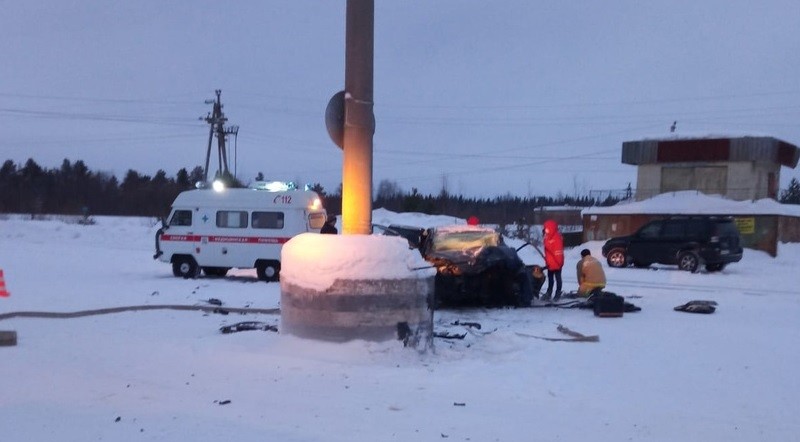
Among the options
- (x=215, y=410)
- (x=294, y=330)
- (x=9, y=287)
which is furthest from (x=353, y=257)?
(x=9, y=287)

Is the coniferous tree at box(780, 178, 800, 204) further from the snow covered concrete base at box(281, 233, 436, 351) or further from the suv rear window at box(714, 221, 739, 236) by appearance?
the snow covered concrete base at box(281, 233, 436, 351)

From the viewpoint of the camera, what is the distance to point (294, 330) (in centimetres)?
894

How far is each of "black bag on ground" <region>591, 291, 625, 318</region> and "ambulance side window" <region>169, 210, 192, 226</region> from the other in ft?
41.7

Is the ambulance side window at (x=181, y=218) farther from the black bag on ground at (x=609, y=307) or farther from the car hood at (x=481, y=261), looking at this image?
the black bag on ground at (x=609, y=307)

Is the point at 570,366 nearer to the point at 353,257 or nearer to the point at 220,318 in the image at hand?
the point at 353,257

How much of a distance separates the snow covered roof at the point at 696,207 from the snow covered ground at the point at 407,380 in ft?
68.5

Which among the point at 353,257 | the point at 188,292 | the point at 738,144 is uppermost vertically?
the point at 738,144

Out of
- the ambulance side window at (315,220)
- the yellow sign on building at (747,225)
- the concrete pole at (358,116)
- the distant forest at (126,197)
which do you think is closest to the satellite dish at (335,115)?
the concrete pole at (358,116)

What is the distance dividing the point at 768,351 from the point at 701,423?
172 inches

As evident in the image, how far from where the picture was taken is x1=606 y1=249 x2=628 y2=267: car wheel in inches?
1057

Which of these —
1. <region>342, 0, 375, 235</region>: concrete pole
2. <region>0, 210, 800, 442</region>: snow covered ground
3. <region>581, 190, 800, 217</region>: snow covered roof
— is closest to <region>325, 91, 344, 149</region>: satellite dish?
<region>342, 0, 375, 235</region>: concrete pole

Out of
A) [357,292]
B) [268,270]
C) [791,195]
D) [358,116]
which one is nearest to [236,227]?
[268,270]

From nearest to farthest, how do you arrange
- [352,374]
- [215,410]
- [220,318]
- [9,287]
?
[215,410] < [352,374] < [220,318] < [9,287]

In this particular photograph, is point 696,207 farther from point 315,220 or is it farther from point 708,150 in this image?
point 315,220
